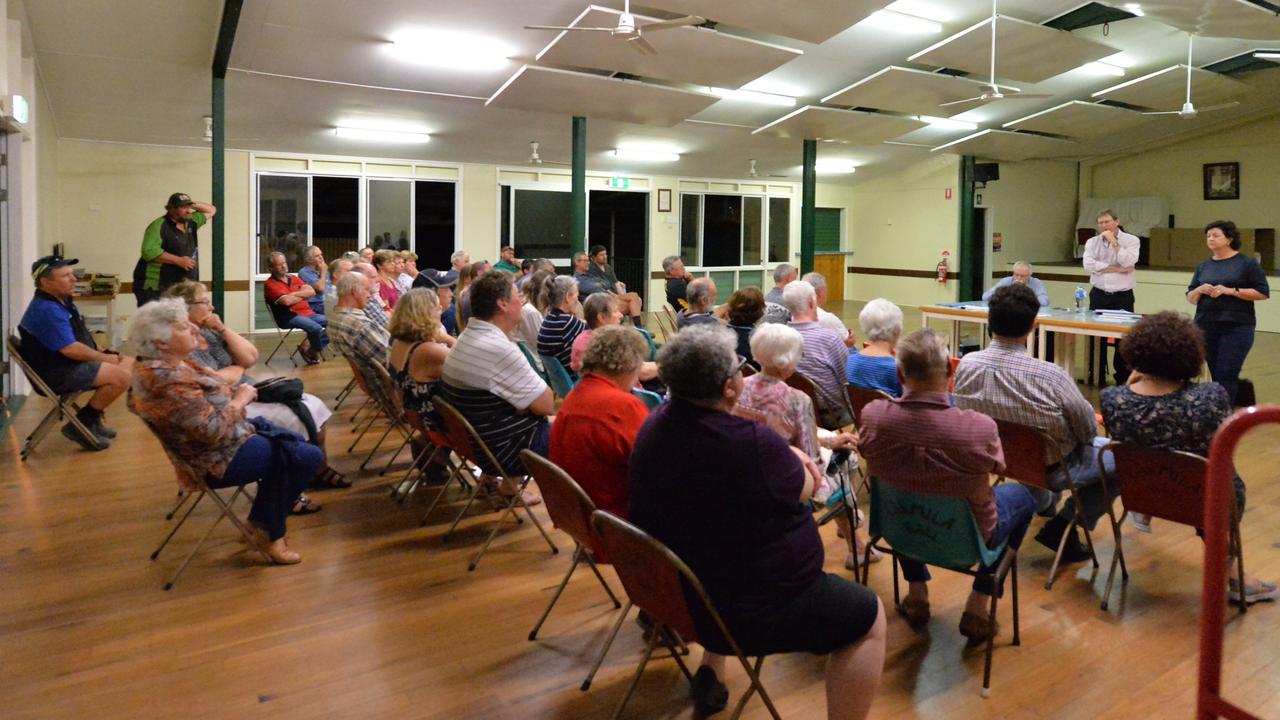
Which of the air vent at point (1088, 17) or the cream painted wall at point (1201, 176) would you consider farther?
the cream painted wall at point (1201, 176)

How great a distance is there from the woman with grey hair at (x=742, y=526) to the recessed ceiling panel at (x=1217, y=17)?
295 inches

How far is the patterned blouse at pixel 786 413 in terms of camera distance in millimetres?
2955

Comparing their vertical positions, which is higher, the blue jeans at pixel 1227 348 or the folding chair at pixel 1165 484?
the blue jeans at pixel 1227 348

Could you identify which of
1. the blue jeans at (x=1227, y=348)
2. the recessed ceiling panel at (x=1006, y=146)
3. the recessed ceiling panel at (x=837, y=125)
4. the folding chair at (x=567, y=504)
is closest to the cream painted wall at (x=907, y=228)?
the recessed ceiling panel at (x=1006, y=146)

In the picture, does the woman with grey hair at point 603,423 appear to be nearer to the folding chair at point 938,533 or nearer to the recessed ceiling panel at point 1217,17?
the folding chair at point 938,533

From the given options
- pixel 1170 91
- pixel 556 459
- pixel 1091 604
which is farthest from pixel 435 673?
pixel 1170 91

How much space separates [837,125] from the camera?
11133mm

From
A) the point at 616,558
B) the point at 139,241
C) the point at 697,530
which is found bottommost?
the point at 616,558

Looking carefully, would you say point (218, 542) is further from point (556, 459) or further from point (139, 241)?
point (139, 241)

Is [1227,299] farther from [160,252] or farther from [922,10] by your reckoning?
[160,252]

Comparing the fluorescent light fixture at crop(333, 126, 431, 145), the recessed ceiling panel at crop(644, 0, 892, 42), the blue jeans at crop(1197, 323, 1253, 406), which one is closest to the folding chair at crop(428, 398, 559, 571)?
the recessed ceiling panel at crop(644, 0, 892, 42)

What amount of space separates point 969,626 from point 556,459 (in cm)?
151

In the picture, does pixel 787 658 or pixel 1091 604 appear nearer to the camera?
pixel 787 658

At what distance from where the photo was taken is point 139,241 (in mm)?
11445
